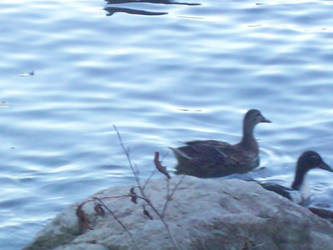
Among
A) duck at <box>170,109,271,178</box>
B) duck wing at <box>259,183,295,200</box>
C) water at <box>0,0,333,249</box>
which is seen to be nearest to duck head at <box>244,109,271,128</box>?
duck at <box>170,109,271,178</box>

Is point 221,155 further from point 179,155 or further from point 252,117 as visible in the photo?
point 252,117

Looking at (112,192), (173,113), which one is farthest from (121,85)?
(112,192)

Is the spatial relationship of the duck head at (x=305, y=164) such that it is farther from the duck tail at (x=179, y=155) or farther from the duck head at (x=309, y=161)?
the duck tail at (x=179, y=155)

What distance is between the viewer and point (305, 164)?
967 cm

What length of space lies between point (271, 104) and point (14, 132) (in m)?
3.20

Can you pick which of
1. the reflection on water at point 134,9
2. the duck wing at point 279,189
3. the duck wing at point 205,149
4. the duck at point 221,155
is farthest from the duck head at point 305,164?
the reflection on water at point 134,9

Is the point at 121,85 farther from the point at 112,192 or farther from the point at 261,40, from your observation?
the point at 112,192

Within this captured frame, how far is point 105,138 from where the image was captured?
35.1 feet

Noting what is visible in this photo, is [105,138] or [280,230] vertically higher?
[280,230]

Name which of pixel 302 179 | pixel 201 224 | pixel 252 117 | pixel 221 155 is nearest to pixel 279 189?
pixel 302 179

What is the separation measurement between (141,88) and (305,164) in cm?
324

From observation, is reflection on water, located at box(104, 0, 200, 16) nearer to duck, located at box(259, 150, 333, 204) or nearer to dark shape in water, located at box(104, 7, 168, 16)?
dark shape in water, located at box(104, 7, 168, 16)

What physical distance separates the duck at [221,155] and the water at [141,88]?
22cm

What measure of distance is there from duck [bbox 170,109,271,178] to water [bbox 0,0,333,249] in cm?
22
